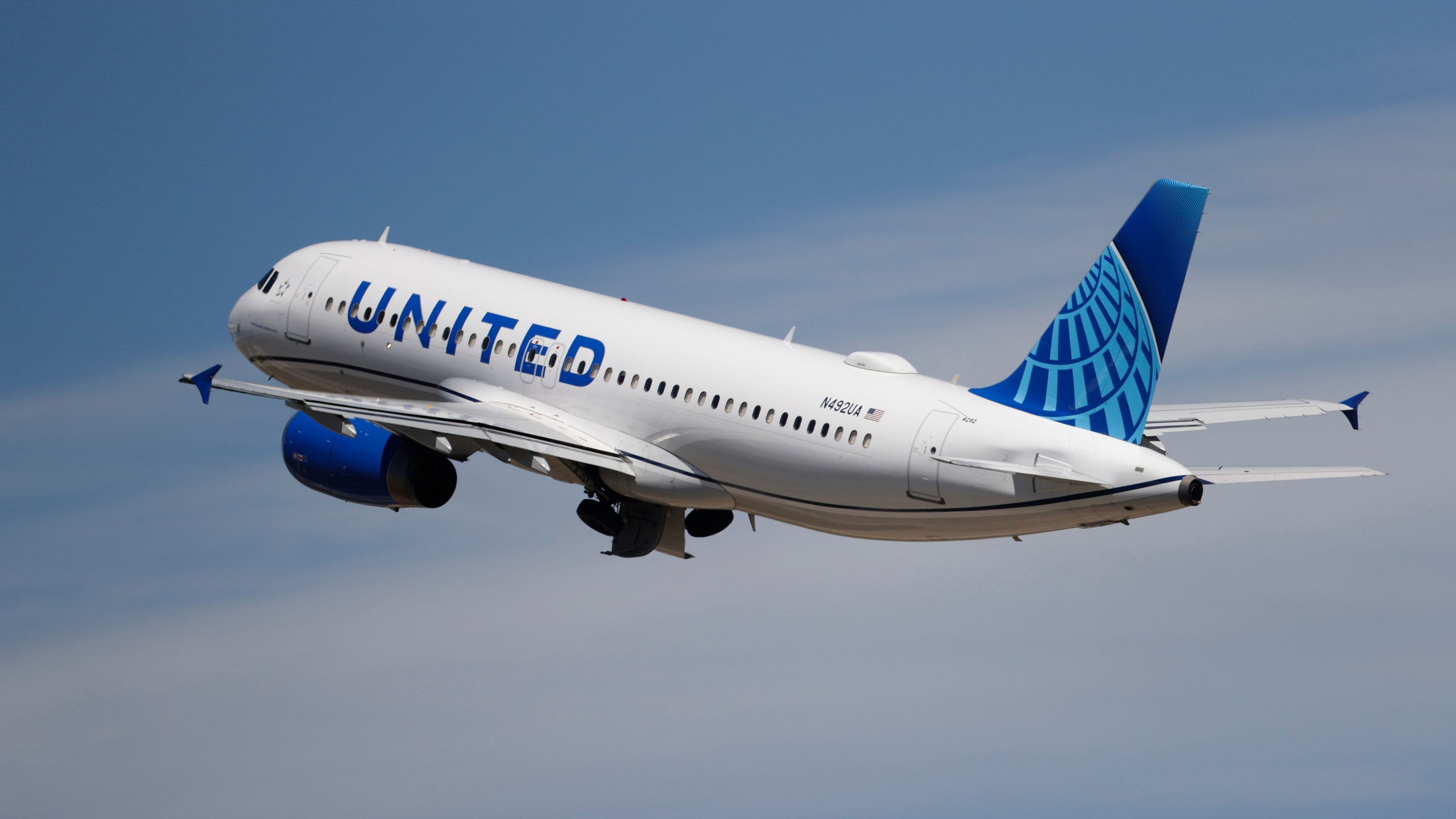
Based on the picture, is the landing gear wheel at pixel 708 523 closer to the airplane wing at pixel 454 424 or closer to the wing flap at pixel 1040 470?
the airplane wing at pixel 454 424

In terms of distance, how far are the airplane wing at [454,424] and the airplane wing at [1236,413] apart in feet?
34.7

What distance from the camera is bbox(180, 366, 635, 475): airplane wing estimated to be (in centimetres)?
3822

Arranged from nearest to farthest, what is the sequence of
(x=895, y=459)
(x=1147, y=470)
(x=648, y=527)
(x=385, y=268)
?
(x=1147, y=470)
(x=895, y=459)
(x=648, y=527)
(x=385, y=268)

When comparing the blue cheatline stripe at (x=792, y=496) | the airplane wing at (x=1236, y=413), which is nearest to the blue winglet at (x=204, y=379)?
the blue cheatline stripe at (x=792, y=496)

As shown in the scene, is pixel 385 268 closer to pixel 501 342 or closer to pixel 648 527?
pixel 501 342

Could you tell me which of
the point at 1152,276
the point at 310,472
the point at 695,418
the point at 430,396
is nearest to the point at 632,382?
the point at 695,418

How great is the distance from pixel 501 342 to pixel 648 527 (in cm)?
477

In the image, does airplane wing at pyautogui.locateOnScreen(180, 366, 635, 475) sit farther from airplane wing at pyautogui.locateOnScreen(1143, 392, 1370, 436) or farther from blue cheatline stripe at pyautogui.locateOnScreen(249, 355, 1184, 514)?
airplane wing at pyautogui.locateOnScreen(1143, 392, 1370, 436)

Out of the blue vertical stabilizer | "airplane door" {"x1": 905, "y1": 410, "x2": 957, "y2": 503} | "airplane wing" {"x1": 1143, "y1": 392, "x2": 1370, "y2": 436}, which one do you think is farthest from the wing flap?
"airplane wing" {"x1": 1143, "y1": 392, "x2": 1370, "y2": 436}

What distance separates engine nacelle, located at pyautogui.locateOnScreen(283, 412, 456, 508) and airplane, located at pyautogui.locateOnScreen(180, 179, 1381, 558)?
0.16ft

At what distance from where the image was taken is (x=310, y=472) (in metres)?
42.4

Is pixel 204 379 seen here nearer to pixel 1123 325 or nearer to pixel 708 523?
pixel 708 523

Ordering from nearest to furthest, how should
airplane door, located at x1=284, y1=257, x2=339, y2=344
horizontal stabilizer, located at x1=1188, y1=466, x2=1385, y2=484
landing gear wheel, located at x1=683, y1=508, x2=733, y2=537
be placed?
1. horizontal stabilizer, located at x1=1188, y1=466, x2=1385, y2=484
2. landing gear wheel, located at x1=683, y1=508, x2=733, y2=537
3. airplane door, located at x1=284, y1=257, x2=339, y2=344

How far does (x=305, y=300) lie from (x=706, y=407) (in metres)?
11.0
